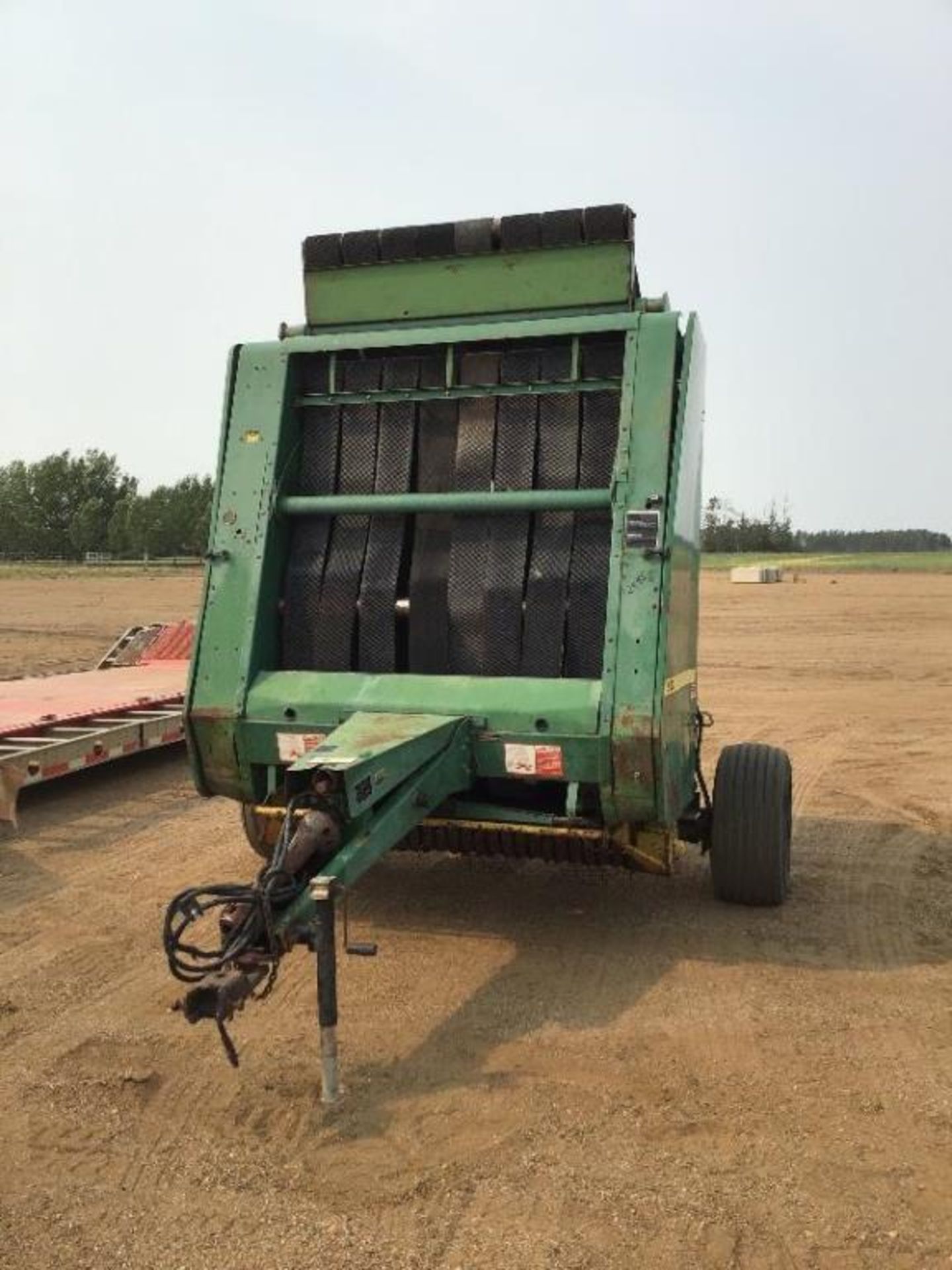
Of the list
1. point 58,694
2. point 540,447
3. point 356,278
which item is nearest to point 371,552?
point 540,447

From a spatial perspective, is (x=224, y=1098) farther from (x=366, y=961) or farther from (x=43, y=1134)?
(x=366, y=961)

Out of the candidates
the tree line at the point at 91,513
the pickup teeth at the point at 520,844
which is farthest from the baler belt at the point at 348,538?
the tree line at the point at 91,513

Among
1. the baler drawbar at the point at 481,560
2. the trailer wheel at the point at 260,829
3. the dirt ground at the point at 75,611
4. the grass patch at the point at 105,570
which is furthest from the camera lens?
the grass patch at the point at 105,570

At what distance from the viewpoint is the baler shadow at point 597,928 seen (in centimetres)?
418

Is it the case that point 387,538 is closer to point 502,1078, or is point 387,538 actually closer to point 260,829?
point 260,829

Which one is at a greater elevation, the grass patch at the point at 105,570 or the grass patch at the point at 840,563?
the grass patch at the point at 840,563

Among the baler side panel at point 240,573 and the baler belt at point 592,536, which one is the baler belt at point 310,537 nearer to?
the baler side panel at point 240,573

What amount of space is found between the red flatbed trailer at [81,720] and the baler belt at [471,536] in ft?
8.17

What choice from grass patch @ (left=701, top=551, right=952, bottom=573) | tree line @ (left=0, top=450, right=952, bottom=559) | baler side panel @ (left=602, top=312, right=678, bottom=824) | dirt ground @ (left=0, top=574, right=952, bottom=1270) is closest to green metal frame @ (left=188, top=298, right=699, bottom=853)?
baler side panel @ (left=602, top=312, right=678, bottom=824)

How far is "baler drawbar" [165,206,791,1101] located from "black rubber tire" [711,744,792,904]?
0.01m

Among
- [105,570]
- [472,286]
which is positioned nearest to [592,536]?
[472,286]

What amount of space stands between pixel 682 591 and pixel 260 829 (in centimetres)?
227

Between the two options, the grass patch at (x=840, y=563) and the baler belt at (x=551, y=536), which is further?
the grass patch at (x=840, y=563)

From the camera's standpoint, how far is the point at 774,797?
18.2 feet
